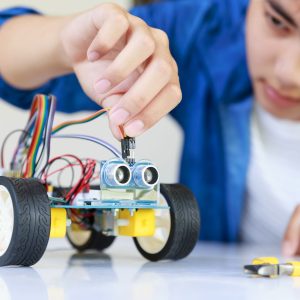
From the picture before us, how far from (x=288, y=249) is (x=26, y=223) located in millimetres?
432

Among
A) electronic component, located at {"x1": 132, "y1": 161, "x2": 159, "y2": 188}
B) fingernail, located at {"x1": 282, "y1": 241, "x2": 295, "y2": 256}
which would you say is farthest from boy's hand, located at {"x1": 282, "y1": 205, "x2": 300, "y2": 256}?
electronic component, located at {"x1": 132, "y1": 161, "x2": 159, "y2": 188}

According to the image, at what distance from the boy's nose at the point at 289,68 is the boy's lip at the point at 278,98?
5 cm

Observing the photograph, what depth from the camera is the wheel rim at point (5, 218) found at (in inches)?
24.9

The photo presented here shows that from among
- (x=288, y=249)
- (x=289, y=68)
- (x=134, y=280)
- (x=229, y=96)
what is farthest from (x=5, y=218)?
(x=229, y=96)

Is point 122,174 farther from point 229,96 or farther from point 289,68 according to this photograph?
point 229,96

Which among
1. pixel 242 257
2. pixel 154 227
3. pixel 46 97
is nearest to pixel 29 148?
pixel 46 97

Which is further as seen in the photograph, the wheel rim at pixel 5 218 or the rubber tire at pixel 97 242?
the rubber tire at pixel 97 242

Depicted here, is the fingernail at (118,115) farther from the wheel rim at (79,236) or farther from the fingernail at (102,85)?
the wheel rim at (79,236)

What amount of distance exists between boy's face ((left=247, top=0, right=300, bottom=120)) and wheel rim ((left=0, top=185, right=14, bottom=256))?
0.58 metres

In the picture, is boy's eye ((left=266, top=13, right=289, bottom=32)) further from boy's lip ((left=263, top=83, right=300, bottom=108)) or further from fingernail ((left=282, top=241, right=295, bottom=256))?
fingernail ((left=282, top=241, right=295, bottom=256))

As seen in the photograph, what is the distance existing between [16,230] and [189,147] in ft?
2.52

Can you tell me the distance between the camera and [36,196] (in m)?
0.62

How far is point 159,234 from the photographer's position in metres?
0.74

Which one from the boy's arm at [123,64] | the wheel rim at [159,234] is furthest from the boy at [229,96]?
the wheel rim at [159,234]
